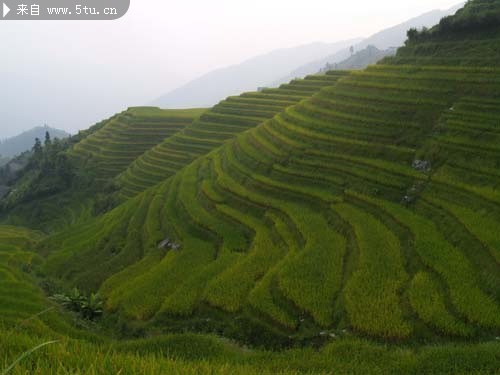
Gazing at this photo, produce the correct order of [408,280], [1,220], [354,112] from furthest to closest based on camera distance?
[1,220] < [354,112] < [408,280]

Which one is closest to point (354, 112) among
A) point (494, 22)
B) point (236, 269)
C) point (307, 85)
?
point (494, 22)

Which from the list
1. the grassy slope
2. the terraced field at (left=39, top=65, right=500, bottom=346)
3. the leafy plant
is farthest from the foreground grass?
the leafy plant

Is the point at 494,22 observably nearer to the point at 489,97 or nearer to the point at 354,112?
the point at 489,97

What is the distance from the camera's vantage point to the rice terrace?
9227 mm

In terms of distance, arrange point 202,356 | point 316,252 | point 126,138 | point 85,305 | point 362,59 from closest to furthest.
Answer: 1. point 202,356
2. point 316,252
3. point 85,305
4. point 126,138
5. point 362,59

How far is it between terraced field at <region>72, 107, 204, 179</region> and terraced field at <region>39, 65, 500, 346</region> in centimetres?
2312

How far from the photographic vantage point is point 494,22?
23.7 metres

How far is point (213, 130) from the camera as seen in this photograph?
1612 inches

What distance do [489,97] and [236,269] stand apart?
49.0ft

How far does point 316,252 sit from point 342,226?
217cm

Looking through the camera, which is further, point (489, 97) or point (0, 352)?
point (489, 97)

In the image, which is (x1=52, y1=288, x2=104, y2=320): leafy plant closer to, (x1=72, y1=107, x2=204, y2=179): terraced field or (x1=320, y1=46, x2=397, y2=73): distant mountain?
(x1=72, y1=107, x2=204, y2=179): terraced field

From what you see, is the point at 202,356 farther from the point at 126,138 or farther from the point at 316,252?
the point at 126,138

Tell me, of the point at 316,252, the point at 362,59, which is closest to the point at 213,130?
the point at 316,252
